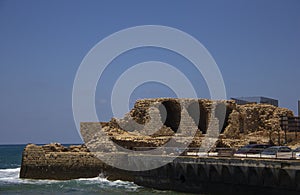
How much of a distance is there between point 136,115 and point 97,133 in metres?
4.02

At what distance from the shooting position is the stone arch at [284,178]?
22859 mm

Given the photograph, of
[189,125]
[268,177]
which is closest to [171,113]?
[189,125]

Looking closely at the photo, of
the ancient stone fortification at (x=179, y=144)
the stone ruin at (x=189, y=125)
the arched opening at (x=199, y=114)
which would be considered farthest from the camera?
the arched opening at (x=199, y=114)

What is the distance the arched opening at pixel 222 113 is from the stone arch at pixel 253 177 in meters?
20.5

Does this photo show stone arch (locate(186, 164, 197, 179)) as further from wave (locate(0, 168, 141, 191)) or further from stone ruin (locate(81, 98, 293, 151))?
stone ruin (locate(81, 98, 293, 151))

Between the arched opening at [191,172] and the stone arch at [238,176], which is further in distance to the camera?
the arched opening at [191,172]

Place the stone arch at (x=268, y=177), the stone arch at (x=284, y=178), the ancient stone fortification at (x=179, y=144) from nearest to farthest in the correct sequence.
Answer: the stone arch at (x=284, y=178), the stone arch at (x=268, y=177), the ancient stone fortification at (x=179, y=144)

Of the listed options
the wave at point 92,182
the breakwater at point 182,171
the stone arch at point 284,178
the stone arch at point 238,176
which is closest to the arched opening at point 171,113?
the breakwater at point 182,171

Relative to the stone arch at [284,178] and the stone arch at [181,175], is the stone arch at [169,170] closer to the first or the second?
the stone arch at [181,175]

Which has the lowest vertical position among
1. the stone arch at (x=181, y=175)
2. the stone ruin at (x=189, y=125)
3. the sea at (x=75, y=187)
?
the sea at (x=75, y=187)

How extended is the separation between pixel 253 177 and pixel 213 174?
3189mm

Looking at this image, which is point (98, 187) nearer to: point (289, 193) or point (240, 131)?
point (289, 193)

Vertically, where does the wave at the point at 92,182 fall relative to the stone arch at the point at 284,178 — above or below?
below

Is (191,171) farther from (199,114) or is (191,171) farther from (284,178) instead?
(199,114)
